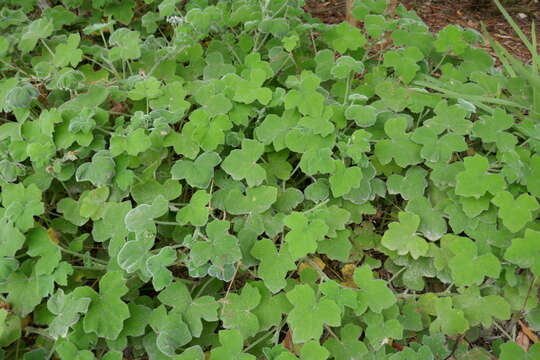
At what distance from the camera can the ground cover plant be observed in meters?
1.65

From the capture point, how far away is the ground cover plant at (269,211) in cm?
165

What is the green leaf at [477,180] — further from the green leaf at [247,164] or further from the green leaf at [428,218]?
the green leaf at [247,164]

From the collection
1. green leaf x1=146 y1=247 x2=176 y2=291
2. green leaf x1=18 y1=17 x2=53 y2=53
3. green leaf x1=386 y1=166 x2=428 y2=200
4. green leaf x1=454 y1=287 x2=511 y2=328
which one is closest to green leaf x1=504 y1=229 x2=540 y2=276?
green leaf x1=454 y1=287 x2=511 y2=328

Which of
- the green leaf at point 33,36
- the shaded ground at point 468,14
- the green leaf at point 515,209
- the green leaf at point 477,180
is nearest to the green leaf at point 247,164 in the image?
the green leaf at point 477,180

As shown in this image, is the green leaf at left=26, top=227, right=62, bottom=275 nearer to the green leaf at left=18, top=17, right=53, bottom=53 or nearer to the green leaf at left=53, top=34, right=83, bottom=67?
the green leaf at left=53, top=34, right=83, bottom=67

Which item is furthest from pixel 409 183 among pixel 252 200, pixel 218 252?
pixel 218 252

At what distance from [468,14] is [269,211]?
326 cm

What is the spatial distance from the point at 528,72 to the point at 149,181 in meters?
1.73

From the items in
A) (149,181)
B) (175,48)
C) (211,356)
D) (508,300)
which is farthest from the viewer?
(175,48)

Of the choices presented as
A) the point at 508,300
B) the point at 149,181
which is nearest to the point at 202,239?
the point at 149,181

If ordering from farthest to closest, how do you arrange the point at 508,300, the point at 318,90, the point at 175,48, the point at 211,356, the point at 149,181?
the point at 175,48 → the point at 318,90 → the point at 149,181 → the point at 508,300 → the point at 211,356

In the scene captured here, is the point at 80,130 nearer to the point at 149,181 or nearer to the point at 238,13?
the point at 149,181

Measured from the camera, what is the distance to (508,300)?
68.7 inches

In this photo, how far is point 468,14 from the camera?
420cm
